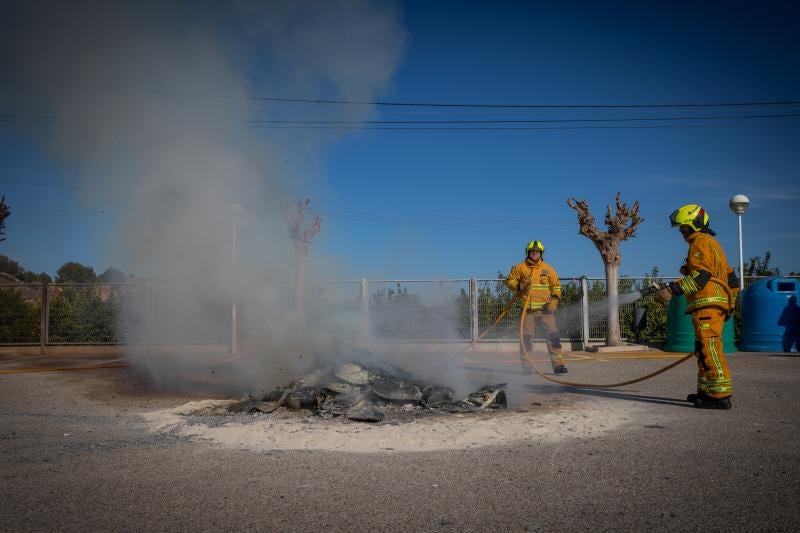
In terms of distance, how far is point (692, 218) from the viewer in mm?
6191

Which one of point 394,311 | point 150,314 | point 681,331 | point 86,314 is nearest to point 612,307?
point 681,331

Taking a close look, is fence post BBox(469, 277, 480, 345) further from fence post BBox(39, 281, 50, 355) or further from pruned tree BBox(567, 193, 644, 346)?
fence post BBox(39, 281, 50, 355)

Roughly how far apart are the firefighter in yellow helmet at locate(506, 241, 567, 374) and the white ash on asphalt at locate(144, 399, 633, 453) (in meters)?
2.45

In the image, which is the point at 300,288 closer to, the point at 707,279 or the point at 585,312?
the point at 707,279

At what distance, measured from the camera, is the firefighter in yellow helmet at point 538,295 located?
8.62 metres

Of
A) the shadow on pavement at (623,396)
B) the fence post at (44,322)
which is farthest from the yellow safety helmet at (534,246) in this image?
the fence post at (44,322)

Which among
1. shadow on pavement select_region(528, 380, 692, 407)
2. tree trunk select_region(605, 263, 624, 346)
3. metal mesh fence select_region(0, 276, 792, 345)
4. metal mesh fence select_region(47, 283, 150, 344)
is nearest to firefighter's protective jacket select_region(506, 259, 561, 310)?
shadow on pavement select_region(528, 380, 692, 407)

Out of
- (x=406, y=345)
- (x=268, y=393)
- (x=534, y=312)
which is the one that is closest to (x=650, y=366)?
(x=534, y=312)

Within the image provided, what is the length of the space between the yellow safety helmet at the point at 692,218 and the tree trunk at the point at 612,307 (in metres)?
7.48

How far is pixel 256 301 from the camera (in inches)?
321

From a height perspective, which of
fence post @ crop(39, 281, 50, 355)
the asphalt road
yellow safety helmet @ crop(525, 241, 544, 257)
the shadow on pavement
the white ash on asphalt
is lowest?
the shadow on pavement

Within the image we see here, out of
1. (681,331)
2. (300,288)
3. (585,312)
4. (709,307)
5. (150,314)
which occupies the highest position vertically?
(300,288)

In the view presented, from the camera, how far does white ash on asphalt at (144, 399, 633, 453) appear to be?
4605 millimetres

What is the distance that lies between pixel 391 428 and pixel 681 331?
33.0 feet
